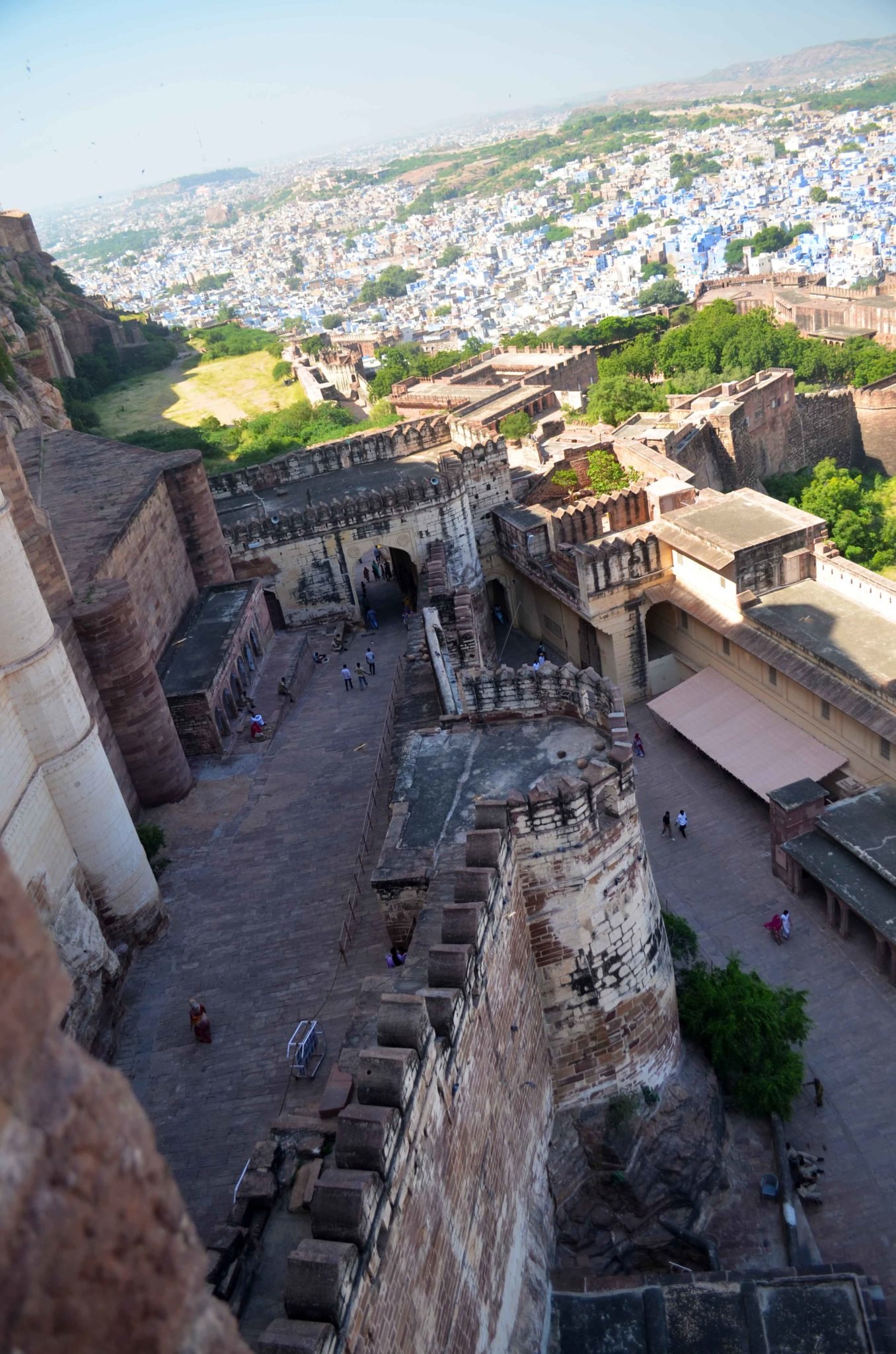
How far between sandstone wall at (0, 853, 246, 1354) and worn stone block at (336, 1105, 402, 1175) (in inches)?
174

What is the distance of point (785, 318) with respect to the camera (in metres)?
63.9

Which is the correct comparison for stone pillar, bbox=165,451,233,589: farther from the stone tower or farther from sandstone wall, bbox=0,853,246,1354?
sandstone wall, bbox=0,853,246,1354

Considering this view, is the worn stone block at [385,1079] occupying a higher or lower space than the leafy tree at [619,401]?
higher

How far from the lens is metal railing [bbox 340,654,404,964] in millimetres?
14453

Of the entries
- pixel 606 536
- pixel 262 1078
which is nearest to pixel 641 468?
pixel 606 536

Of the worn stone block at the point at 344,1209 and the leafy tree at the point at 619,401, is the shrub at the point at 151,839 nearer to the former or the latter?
the worn stone block at the point at 344,1209

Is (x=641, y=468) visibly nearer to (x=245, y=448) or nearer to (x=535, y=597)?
(x=535, y=597)

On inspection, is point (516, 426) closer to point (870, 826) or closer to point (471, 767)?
point (870, 826)

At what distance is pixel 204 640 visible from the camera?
2288cm

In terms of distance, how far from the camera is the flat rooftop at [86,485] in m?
20.8

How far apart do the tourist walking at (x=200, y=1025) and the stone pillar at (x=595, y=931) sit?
4.33 m

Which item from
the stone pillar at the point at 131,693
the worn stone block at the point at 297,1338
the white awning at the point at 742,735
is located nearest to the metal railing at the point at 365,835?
the stone pillar at the point at 131,693

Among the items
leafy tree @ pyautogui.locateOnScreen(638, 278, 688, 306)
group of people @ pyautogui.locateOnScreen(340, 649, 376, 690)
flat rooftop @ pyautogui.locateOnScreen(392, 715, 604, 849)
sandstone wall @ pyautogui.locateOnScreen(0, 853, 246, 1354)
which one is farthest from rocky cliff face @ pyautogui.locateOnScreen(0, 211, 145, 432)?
leafy tree @ pyautogui.locateOnScreen(638, 278, 688, 306)

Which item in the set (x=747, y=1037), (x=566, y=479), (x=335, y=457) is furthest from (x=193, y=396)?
(x=747, y=1037)
